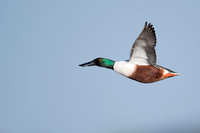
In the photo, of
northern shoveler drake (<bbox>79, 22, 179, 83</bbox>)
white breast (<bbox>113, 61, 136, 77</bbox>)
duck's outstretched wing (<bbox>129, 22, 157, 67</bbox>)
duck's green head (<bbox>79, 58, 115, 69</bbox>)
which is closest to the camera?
duck's outstretched wing (<bbox>129, 22, 157, 67</bbox>)

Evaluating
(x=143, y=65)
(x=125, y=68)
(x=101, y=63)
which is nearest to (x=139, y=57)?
(x=143, y=65)

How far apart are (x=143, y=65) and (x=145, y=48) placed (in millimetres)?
376

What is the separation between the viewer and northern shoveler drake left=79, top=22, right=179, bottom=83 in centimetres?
571

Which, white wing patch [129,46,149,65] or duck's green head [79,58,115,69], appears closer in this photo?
white wing patch [129,46,149,65]

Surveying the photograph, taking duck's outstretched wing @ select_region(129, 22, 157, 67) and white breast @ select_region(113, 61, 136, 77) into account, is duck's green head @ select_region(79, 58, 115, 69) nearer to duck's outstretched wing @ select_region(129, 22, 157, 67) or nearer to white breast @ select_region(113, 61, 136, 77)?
white breast @ select_region(113, 61, 136, 77)

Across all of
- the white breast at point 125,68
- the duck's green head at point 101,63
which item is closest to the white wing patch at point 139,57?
the white breast at point 125,68

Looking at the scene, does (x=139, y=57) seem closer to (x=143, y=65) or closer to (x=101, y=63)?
(x=143, y=65)

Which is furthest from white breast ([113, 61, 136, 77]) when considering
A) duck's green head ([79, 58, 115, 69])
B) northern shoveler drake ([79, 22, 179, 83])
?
duck's green head ([79, 58, 115, 69])

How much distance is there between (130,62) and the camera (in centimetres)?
601

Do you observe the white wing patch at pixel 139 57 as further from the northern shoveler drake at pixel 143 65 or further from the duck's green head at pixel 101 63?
the duck's green head at pixel 101 63

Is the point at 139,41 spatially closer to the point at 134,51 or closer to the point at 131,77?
the point at 134,51

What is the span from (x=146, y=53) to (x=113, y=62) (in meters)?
0.76

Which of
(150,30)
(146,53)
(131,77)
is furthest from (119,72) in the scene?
(150,30)

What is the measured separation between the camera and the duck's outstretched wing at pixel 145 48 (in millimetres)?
5605
